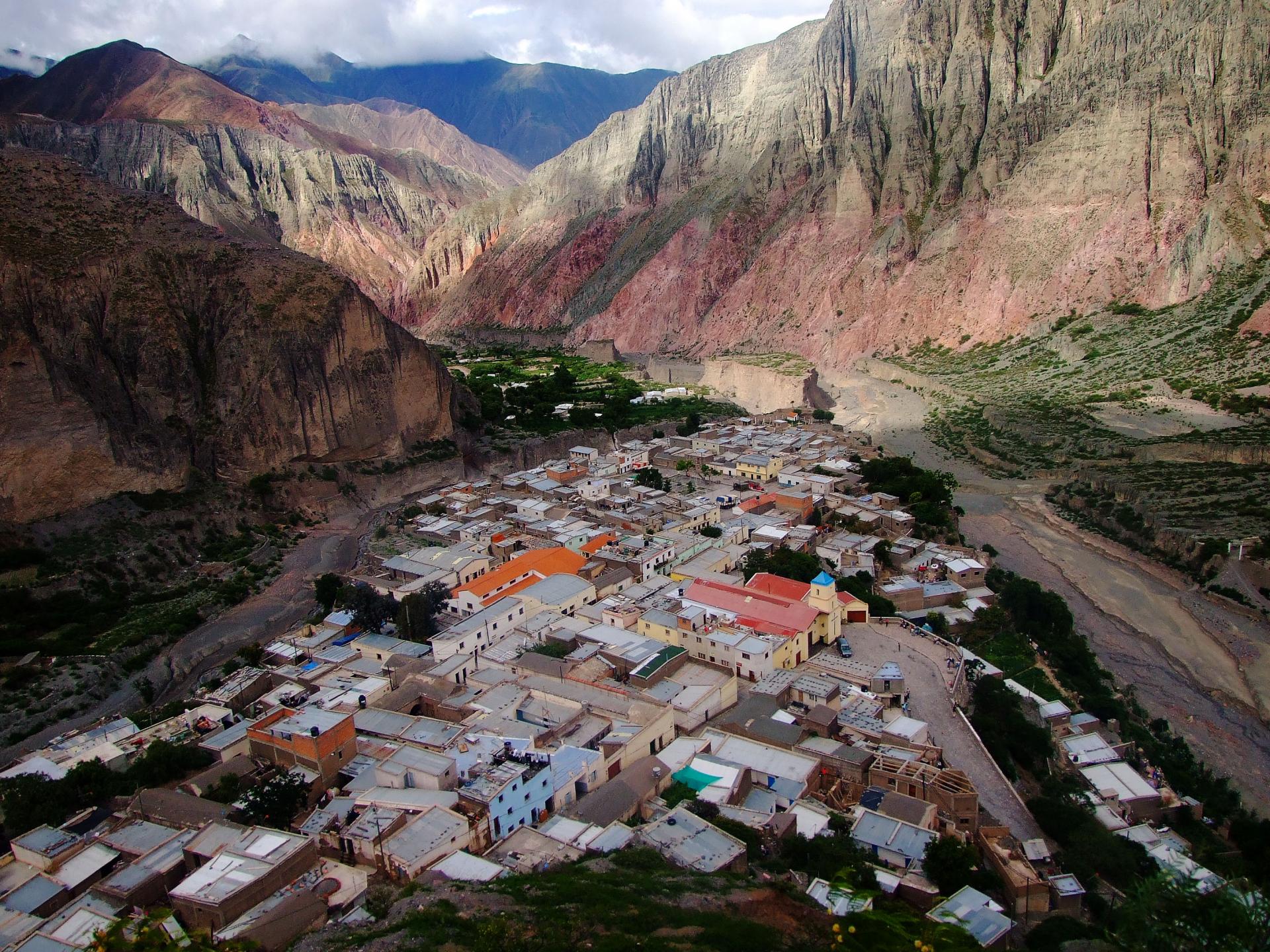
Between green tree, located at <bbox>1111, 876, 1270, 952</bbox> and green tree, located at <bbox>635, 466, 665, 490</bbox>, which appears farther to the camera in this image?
green tree, located at <bbox>635, 466, 665, 490</bbox>

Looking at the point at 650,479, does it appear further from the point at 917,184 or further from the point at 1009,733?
the point at 917,184

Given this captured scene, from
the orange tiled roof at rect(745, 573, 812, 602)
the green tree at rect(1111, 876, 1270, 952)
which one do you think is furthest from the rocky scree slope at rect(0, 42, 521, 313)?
→ the green tree at rect(1111, 876, 1270, 952)

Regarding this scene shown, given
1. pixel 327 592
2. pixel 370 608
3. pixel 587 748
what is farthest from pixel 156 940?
pixel 327 592

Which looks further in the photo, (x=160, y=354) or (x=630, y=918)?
(x=160, y=354)

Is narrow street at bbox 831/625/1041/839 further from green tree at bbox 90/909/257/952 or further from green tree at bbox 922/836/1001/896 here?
green tree at bbox 90/909/257/952

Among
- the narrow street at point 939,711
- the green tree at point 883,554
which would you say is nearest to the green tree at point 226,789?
the narrow street at point 939,711

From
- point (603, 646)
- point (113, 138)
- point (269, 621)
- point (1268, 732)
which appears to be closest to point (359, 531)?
point (269, 621)
